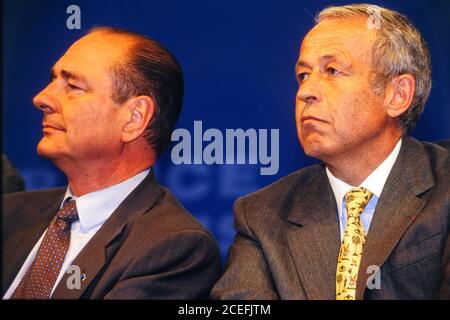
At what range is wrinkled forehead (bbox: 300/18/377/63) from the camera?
2930 millimetres

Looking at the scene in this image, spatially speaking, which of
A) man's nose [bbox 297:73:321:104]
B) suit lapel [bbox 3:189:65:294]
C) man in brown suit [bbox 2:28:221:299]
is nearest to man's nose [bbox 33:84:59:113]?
man in brown suit [bbox 2:28:221:299]

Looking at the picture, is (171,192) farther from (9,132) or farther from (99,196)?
(9,132)

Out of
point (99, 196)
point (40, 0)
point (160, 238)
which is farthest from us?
point (40, 0)

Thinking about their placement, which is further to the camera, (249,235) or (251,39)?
(251,39)

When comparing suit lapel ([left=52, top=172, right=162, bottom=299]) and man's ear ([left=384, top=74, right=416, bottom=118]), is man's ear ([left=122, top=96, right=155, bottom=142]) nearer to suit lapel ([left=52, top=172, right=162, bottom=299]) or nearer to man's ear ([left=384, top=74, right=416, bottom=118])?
suit lapel ([left=52, top=172, right=162, bottom=299])

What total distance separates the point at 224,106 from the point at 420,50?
851mm

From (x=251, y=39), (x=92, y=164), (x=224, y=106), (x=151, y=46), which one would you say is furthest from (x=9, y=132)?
(x=251, y=39)

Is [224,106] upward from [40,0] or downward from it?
downward

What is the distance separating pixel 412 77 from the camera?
3.01m

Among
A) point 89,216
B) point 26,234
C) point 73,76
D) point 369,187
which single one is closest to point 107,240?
point 89,216

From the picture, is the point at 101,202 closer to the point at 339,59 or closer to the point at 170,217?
the point at 170,217

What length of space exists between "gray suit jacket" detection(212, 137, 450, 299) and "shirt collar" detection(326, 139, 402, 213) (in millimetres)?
30

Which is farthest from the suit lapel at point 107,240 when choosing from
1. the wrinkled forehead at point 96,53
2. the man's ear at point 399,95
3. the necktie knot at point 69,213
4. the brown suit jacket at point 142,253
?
the man's ear at point 399,95

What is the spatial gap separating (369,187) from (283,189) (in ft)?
1.16
